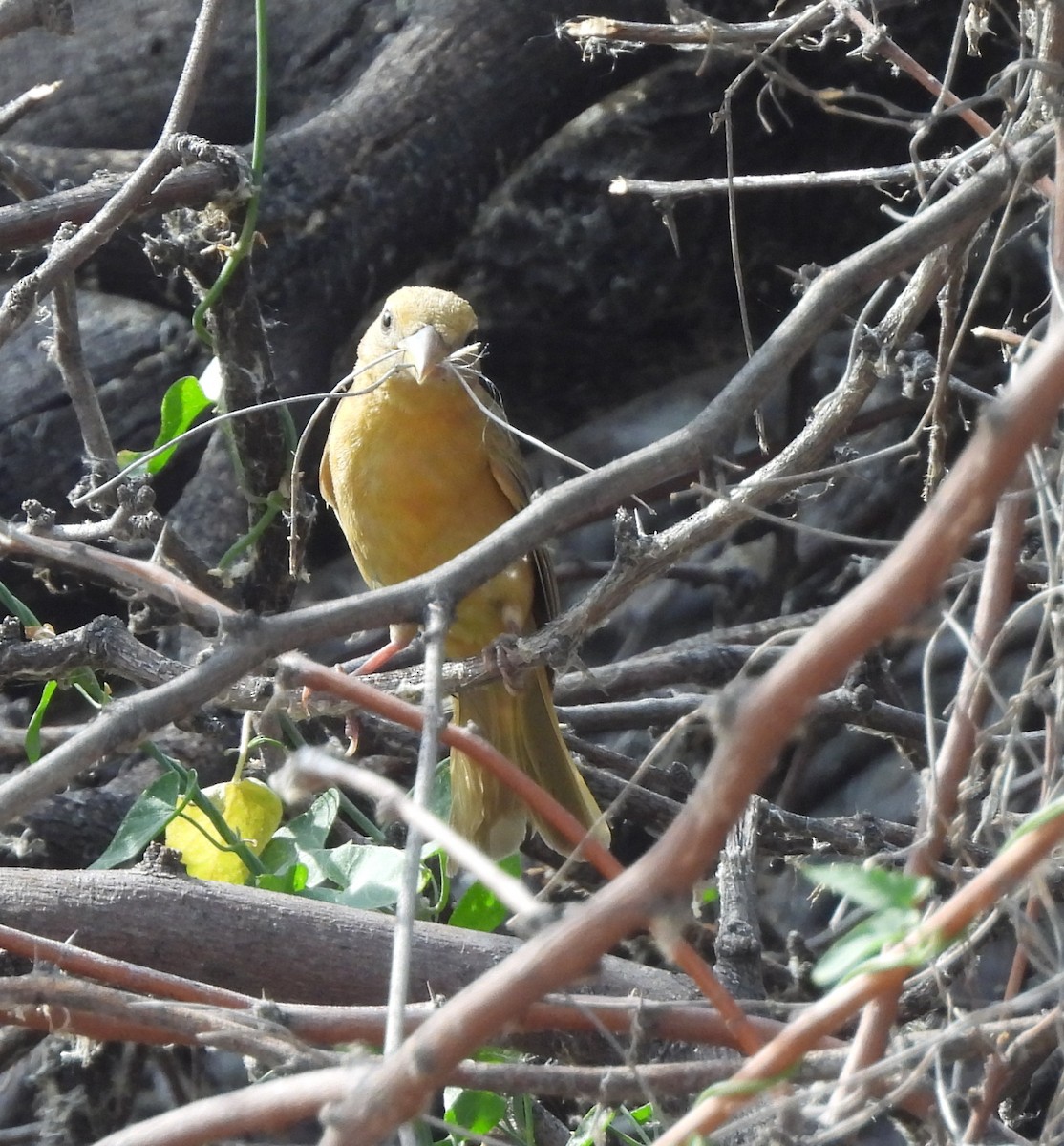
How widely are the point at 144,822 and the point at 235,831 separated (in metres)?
0.20

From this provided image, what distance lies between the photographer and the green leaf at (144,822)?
2363 mm

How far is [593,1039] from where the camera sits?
7.00ft

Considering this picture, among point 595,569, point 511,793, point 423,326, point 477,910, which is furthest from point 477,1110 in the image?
point 595,569

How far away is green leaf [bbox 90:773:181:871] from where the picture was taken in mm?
2363

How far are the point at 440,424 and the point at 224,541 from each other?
584 millimetres

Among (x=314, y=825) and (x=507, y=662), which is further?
(x=314, y=825)

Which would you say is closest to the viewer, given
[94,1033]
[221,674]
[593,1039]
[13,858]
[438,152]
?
[221,674]

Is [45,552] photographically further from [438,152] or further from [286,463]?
[438,152]

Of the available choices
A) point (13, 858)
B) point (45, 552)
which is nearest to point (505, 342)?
point (13, 858)

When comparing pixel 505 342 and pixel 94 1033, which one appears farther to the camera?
pixel 505 342

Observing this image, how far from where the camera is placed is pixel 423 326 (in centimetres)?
327

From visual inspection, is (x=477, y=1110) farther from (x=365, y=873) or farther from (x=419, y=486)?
(x=419, y=486)

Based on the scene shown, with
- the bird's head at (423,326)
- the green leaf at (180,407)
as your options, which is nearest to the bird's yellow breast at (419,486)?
the bird's head at (423,326)

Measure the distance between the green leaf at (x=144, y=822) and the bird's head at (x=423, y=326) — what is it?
3.58ft
